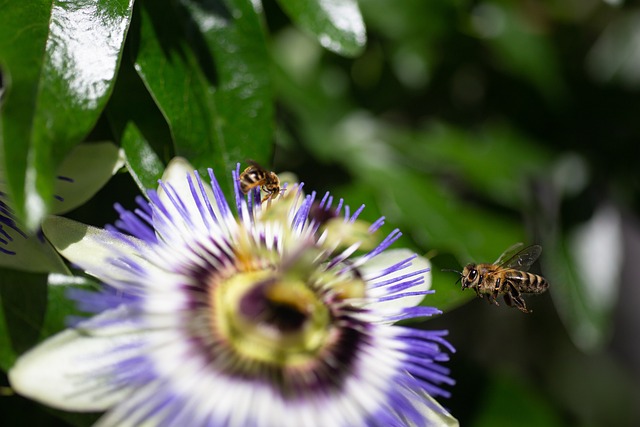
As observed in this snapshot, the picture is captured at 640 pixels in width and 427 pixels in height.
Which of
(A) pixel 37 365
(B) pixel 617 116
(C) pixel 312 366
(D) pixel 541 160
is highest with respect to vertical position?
(B) pixel 617 116

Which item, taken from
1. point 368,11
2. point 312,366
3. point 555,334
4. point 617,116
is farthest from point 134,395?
point 555,334

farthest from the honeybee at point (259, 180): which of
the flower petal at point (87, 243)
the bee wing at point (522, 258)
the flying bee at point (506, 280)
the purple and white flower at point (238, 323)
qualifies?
the bee wing at point (522, 258)

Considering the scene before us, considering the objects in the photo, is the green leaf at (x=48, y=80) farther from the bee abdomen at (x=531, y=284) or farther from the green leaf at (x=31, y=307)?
the bee abdomen at (x=531, y=284)

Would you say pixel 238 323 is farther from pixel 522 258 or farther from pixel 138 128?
pixel 522 258

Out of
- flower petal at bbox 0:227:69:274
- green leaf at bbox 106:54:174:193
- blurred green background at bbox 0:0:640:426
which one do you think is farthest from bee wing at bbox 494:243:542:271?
flower petal at bbox 0:227:69:274

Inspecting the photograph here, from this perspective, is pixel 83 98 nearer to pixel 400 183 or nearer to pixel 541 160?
pixel 400 183

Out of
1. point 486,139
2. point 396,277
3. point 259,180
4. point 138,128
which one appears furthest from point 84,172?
point 486,139

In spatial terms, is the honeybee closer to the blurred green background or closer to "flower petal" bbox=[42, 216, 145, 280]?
"flower petal" bbox=[42, 216, 145, 280]
